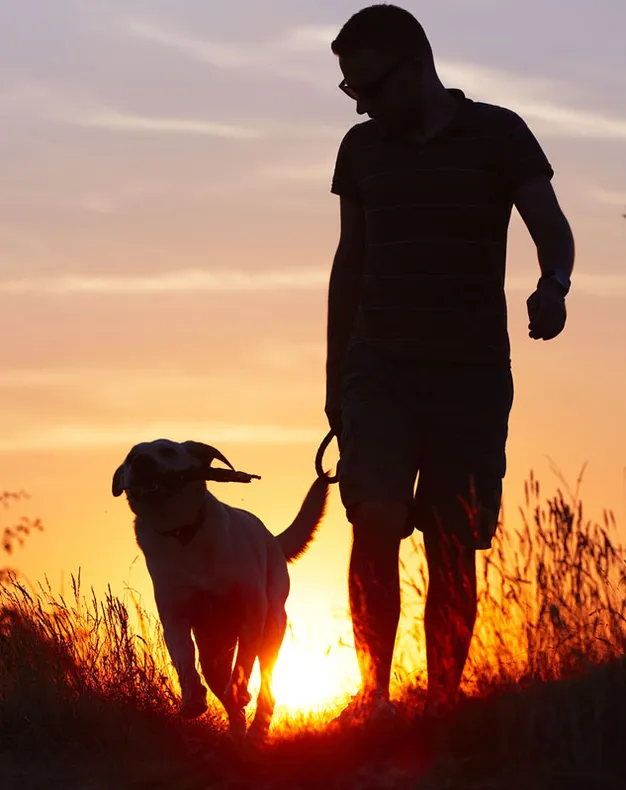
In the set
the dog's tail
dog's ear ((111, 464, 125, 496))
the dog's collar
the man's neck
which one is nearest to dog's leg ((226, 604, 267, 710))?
the dog's collar

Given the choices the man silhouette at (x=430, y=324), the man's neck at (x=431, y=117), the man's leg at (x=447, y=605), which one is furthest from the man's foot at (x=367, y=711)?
the man's neck at (x=431, y=117)

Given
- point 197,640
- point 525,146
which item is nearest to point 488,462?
point 525,146

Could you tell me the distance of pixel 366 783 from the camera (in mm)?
4648

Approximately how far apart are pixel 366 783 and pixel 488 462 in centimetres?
146

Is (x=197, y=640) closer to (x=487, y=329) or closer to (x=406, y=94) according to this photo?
(x=487, y=329)

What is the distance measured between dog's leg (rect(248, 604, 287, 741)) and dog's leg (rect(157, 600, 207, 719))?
28cm

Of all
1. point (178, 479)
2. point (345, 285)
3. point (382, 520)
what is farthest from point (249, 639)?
point (345, 285)

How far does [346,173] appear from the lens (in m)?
5.83

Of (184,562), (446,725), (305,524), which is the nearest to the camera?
(446,725)

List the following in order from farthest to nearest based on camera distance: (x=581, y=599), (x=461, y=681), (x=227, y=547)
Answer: (x=227, y=547) → (x=461, y=681) → (x=581, y=599)

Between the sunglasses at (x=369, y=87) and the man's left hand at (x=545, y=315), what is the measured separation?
3.41 ft

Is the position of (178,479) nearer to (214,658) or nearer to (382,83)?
(214,658)

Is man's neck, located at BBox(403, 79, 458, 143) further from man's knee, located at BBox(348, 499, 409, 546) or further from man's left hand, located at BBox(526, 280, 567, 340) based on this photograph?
man's knee, located at BBox(348, 499, 409, 546)

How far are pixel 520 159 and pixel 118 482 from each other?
244 cm
